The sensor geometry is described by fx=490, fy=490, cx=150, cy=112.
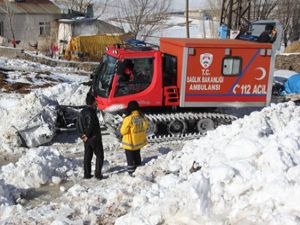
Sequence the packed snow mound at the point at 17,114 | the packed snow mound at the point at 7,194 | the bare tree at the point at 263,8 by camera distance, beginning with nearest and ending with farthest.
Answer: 1. the packed snow mound at the point at 7,194
2. the packed snow mound at the point at 17,114
3. the bare tree at the point at 263,8

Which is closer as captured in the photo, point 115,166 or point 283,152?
point 283,152

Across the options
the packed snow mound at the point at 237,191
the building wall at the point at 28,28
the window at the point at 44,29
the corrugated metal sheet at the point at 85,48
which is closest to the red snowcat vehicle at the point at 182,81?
the packed snow mound at the point at 237,191

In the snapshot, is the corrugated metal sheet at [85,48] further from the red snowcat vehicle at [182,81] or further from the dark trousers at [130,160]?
the dark trousers at [130,160]

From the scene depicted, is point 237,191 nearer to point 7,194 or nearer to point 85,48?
point 7,194

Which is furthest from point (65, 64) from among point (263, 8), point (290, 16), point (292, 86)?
point (290, 16)

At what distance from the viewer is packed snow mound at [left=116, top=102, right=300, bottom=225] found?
561cm

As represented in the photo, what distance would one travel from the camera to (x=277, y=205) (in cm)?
557

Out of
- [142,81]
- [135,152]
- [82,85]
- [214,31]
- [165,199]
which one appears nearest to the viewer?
[165,199]

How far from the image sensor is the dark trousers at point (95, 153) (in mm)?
8727

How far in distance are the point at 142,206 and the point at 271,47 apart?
7118 mm

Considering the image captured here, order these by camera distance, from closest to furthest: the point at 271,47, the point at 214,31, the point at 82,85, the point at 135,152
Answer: the point at 135,152, the point at 271,47, the point at 82,85, the point at 214,31

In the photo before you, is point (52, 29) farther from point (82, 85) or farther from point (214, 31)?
point (82, 85)

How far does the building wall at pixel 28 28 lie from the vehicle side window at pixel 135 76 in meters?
31.4

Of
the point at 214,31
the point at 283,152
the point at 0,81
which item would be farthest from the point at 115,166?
the point at 214,31
